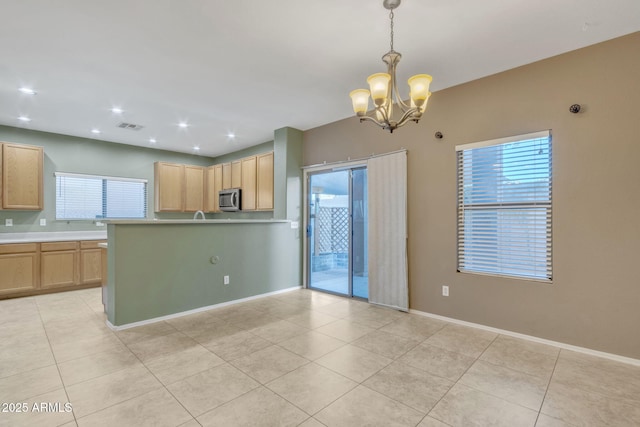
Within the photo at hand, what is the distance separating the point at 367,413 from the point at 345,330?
1.41 meters

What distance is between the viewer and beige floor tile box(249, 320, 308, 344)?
10.3 ft

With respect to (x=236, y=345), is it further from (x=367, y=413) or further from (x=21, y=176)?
(x=21, y=176)

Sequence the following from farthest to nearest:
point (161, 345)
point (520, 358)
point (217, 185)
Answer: point (217, 185)
point (161, 345)
point (520, 358)

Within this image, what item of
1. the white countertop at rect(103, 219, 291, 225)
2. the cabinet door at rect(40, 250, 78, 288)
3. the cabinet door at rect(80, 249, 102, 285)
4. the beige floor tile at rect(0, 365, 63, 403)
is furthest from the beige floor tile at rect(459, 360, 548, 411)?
the cabinet door at rect(40, 250, 78, 288)

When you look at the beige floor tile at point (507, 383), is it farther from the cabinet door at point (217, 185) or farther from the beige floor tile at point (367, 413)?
the cabinet door at point (217, 185)

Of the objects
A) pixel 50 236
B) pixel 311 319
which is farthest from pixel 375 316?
pixel 50 236

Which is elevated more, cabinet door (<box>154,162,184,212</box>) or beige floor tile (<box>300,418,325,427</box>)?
cabinet door (<box>154,162,184,212</box>)

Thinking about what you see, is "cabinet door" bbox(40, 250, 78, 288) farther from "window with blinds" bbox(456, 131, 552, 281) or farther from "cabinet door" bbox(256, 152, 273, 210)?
"window with blinds" bbox(456, 131, 552, 281)

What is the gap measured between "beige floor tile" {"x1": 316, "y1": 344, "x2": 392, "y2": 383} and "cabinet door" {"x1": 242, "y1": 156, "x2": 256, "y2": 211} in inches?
148

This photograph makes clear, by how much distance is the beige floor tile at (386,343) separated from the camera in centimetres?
279

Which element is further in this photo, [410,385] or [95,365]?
[95,365]

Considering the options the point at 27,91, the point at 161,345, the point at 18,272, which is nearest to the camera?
the point at 161,345

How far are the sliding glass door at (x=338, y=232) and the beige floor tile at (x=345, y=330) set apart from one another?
1.10 metres

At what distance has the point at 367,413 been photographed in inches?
76.2
